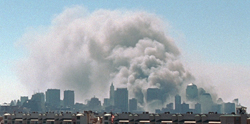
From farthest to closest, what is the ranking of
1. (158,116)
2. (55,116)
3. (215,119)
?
(55,116)
(158,116)
(215,119)

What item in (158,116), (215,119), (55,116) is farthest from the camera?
(55,116)

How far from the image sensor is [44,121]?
196125 mm

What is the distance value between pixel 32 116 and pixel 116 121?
41914 millimetres

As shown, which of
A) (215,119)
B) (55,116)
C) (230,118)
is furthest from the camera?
(55,116)

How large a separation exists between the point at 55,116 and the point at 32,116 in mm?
12412

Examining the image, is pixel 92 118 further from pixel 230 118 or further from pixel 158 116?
pixel 230 118

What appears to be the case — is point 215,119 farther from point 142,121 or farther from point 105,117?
point 105,117

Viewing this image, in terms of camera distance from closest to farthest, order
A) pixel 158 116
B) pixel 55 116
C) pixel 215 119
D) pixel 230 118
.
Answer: pixel 230 118 < pixel 215 119 < pixel 158 116 < pixel 55 116

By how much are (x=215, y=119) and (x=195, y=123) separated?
8012mm

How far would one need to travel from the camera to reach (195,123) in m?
171

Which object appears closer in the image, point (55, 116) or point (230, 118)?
point (230, 118)

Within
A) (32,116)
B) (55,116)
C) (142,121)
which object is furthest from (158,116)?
(32,116)

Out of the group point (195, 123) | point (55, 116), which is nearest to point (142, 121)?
point (195, 123)

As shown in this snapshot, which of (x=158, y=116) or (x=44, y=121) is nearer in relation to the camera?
(x=158, y=116)
